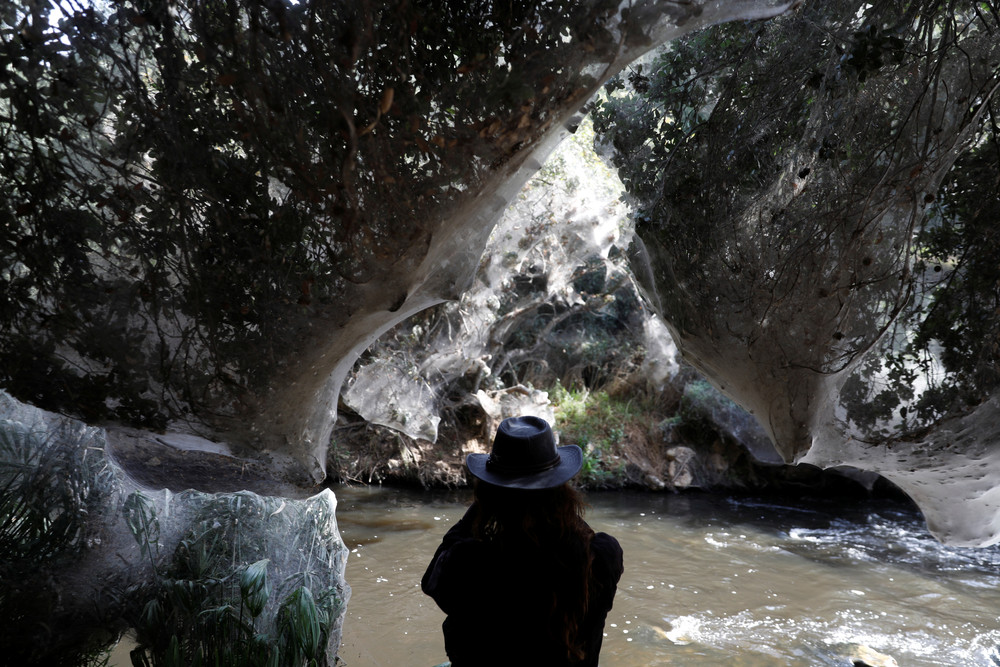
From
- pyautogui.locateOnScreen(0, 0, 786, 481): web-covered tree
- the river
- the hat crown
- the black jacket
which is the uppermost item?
pyautogui.locateOnScreen(0, 0, 786, 481): web-covered tree

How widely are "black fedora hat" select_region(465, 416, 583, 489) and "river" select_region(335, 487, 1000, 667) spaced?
11.9 ft

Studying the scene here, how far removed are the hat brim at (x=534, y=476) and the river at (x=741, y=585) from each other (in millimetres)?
3603

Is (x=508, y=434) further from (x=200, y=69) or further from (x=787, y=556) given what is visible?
(x=787, y=556)

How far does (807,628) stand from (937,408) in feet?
10.9

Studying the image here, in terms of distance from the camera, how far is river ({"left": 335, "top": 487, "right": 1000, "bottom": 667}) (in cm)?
506

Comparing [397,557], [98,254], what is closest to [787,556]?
[397,557]

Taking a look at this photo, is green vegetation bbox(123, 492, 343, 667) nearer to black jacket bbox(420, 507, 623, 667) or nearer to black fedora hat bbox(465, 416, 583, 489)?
black jacket bbox(420, 507, 623, 667)

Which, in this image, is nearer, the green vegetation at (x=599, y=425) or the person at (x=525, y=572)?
the person at (x=525, y=572)

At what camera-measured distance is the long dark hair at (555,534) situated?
1.55m

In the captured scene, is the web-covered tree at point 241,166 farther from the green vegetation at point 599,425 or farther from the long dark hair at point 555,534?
the green vegetation at point 599,425

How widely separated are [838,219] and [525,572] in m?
2.51

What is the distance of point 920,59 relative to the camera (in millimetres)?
2768

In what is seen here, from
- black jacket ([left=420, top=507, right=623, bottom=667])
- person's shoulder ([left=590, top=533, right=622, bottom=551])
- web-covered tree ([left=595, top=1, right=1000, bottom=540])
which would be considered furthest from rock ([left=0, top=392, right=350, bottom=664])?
web-covered tree ([left=595, top=1, right=1000, bottom=540])

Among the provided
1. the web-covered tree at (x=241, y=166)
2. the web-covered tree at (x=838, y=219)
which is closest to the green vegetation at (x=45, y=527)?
the web-covered tree at (x=241, y=166)
